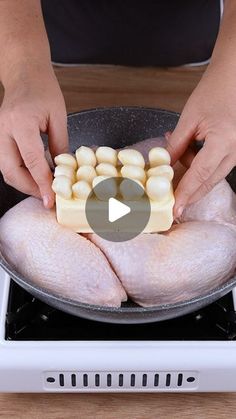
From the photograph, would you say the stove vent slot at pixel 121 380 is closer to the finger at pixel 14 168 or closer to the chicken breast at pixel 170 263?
the chicken breast at pixel 170 263

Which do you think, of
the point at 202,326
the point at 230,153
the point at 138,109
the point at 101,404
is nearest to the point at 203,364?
the point at 202,326

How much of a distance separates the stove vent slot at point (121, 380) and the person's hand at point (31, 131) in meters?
0.24

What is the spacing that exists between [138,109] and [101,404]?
487mm

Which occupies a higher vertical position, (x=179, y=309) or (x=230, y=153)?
(x=230, y=153)

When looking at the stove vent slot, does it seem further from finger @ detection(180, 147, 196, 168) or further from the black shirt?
the black shirt

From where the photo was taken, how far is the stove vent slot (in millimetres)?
879

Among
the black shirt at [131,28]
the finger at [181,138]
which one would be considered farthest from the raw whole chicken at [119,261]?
the black shirt at [131,28]

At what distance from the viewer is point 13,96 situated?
0.97m

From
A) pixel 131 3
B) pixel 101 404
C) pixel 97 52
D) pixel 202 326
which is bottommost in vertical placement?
pixel 101 404

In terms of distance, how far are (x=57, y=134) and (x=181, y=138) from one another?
7.2 inches

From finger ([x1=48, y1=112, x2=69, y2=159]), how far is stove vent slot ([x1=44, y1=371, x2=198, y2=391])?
0.33 metres

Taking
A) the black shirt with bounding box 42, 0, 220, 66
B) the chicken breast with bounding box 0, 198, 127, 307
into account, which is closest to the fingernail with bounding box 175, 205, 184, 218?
the chicken breast with bounding box 0, 198, 127, 307

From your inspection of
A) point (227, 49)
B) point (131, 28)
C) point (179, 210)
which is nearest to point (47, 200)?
point (179, 210)

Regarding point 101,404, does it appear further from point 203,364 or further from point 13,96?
point 13,96
